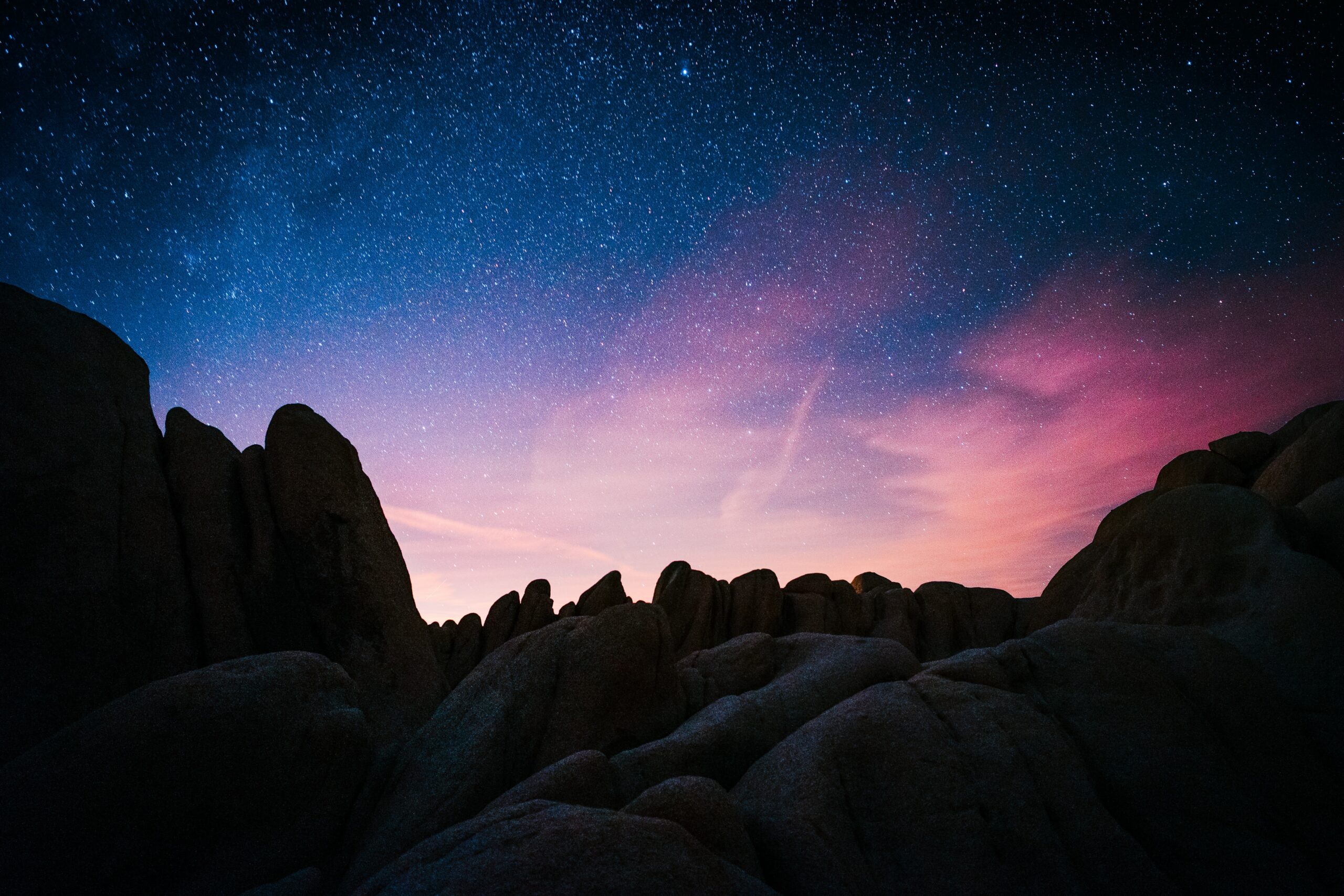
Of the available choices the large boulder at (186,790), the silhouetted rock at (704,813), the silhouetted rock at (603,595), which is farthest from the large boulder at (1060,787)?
the silhouetted rock at (603,595)

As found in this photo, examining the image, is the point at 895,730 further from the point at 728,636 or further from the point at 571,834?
the point at 728,636

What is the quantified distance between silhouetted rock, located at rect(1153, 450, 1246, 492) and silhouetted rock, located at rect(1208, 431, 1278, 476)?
8.3 inches

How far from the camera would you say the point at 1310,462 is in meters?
14.1

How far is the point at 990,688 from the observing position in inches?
297

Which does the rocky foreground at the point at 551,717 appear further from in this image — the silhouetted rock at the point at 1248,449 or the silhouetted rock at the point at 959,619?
the silhouetted rock at the point at 959,619

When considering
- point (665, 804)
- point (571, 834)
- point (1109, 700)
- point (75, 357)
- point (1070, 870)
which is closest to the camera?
point (571, 834)

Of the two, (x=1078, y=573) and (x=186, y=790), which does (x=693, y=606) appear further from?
(x=186, y=790)

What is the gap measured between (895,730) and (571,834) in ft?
14.1

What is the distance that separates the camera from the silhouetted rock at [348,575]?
1124 centimetres

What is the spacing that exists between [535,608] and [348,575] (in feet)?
69.4

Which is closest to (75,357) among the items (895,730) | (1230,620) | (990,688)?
(895,730)

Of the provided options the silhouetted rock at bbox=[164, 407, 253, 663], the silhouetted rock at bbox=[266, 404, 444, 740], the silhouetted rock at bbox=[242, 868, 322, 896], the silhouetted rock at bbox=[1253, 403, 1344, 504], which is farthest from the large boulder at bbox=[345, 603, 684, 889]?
the silhouetted rock at bbox=[1253, 403, 1344, 504]

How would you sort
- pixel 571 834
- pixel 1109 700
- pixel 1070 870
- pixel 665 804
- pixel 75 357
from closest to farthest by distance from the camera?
1. pixel 571 834
2. pixel 665 804
3. pixel 1070 870
4. pixel 1109 700
5. pixel 75 357

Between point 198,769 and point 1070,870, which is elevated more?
point 198,769
